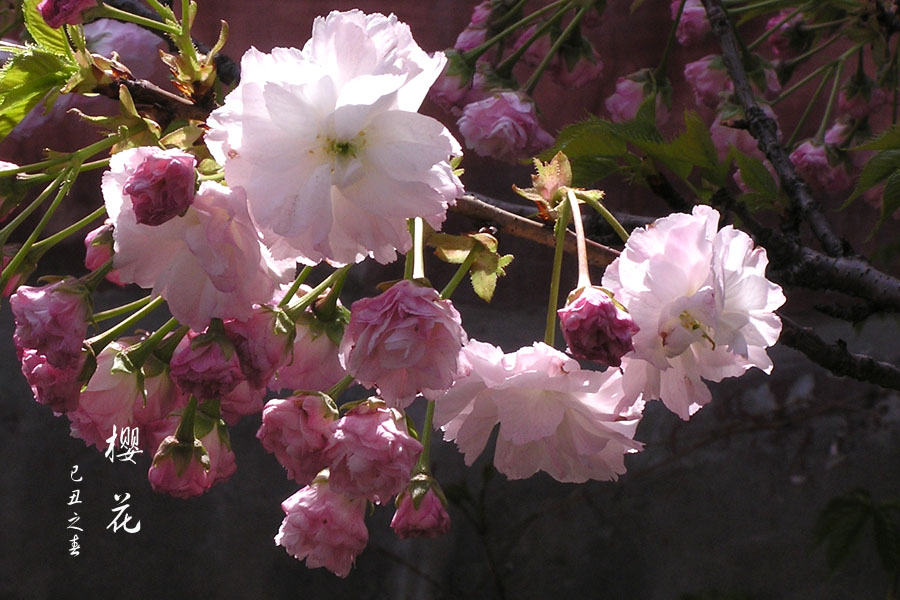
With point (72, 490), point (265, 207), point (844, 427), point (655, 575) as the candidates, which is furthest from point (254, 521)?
point (265, 207)

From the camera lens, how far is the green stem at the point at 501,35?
1.91 feet

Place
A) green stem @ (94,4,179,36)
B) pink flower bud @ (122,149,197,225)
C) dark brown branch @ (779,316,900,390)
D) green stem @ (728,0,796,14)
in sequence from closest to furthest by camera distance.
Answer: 1. pink flower bud @ (122,149,197,225)
2. green stem @ (94,4,179,36)
3. dark brown branch @ (779,316,900,390)
4. green stem @ (728,0,796,14)

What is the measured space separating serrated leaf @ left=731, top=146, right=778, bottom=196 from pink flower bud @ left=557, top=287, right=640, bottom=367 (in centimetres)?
29

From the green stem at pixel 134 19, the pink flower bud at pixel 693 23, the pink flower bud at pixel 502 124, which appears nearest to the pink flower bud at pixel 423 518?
the green stem at pixel 134 19

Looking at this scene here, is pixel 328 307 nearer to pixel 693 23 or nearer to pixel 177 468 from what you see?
pixel 177 468

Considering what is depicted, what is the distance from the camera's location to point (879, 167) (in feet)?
1.27

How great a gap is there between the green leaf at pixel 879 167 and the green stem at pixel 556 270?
174 millimetres

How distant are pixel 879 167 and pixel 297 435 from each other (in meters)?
0.30

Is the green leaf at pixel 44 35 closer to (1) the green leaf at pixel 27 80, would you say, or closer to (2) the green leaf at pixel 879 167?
(1) the green leaf at pixel 27 80

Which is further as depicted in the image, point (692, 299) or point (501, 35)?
point (501, 35)

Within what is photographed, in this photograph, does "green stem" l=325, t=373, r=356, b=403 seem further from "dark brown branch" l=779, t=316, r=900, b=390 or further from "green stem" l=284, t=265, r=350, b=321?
"dark brown branch" l=779, t=316, r=900, b=390

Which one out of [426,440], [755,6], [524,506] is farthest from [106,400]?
[524,506]

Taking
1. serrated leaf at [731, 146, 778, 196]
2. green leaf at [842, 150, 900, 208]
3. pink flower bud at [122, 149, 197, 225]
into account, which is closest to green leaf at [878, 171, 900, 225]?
green leaf at [842, 150, 900, 208]

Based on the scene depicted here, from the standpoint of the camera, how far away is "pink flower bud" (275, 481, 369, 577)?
0.32 metres
